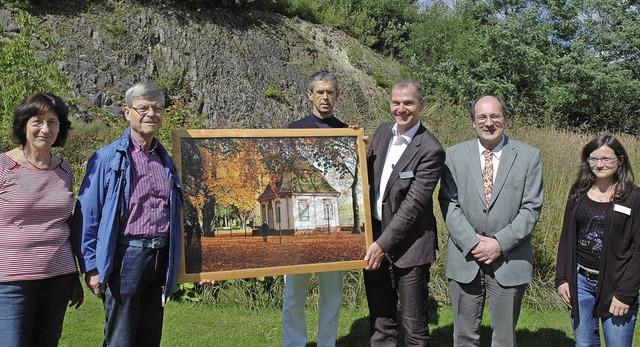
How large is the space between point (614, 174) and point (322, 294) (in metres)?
2.54

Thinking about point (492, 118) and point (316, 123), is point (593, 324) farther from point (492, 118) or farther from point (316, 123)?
point (316, 123)

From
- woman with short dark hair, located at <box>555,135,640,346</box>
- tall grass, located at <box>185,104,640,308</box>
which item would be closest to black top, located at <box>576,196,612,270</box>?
woman with short dark hair, located at <box>555,135,640,346</box>

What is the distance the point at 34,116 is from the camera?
10.3ft

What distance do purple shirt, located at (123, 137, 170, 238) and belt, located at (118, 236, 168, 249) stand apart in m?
0.03

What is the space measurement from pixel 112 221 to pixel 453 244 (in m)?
2.44

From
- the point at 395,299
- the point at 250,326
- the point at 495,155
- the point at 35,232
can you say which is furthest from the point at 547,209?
the point at 35,232

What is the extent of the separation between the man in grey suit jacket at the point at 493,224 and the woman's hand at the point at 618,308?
549 millimetres

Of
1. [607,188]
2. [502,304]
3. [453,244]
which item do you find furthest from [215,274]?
[607,188]

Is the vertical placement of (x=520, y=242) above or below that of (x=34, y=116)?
below

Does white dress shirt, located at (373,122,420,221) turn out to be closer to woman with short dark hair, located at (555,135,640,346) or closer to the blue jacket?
woman with short dark hair, located at (555,135,640,346)

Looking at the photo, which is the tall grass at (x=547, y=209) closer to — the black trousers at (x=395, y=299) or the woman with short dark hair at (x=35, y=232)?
the black trousers at (x=395, y=299)

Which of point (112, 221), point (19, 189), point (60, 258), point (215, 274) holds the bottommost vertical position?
point (215, 274)

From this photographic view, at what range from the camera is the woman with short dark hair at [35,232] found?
299cm

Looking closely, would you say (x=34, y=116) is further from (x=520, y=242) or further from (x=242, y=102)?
(x=242, y=102)
